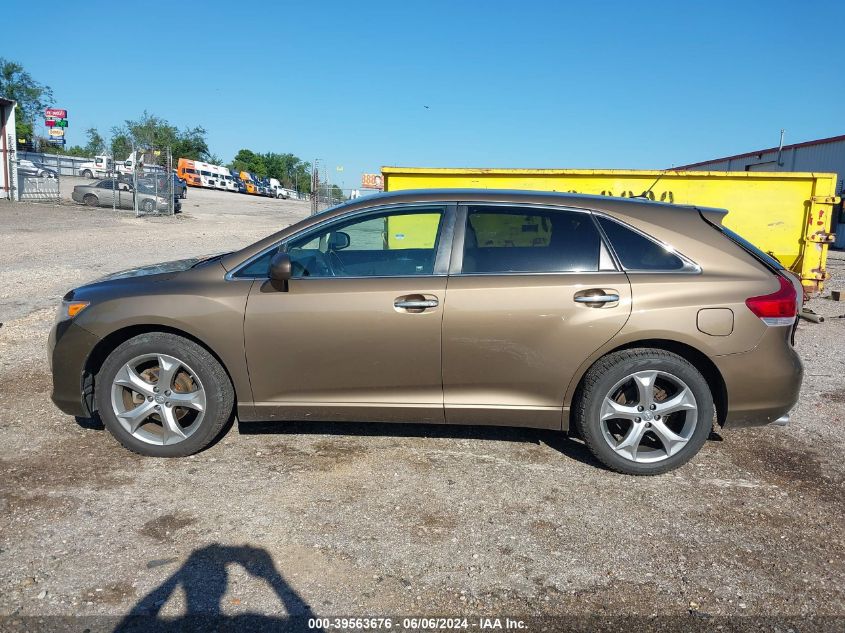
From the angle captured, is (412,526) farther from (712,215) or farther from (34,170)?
(34,170)

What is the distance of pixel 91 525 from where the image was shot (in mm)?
3246

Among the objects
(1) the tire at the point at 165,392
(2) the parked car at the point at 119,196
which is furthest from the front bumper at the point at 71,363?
(2) the parked car at the point at 119,196

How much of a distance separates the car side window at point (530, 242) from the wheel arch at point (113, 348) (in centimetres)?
164

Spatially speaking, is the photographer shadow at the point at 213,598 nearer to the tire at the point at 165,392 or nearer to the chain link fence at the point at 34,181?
the tire at the point at 165,392

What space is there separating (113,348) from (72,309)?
0.35 metres

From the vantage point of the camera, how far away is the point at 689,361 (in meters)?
3.89

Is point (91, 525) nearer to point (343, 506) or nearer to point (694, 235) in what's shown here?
point (343, 506)

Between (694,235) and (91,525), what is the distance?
3.71 metres

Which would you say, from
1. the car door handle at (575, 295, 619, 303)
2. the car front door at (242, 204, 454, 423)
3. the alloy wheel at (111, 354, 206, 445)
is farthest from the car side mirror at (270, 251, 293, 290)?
the car door handle at (575, 295, 619, 303)

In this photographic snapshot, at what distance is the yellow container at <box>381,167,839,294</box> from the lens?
9.72 metres

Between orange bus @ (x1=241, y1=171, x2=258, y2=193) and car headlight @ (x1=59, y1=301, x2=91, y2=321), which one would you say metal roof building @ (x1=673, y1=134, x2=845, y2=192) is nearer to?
car headlight @ (x1=59, y1=301, x2=91, y2=321)

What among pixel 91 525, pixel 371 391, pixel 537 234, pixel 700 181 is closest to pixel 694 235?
pixel 537 234

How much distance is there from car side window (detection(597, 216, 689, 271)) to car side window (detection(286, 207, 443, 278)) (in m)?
1.08

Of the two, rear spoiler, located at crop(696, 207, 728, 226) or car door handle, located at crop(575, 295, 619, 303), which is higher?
rear spoiler, located at crop(696, 207, 728, 226)
